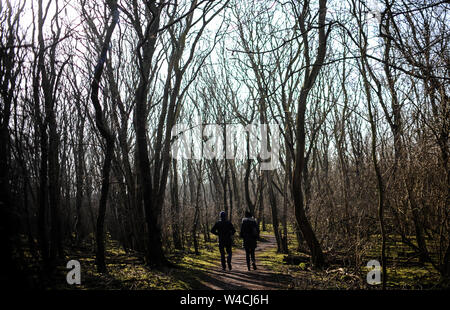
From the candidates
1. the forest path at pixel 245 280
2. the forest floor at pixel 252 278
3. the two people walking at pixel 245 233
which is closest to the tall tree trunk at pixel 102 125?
A: the forest floor at pixel 252 278

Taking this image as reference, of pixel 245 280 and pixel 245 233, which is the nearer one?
A: pixel 245 280

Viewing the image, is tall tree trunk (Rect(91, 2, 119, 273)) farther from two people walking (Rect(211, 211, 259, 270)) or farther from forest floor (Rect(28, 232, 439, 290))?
two people walking (Rect(211, 211, 259, 270))

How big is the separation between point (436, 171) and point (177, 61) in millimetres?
7545

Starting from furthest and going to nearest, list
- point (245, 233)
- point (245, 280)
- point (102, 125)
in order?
point (245, 233) < point (102, 125) < point (245, 280)

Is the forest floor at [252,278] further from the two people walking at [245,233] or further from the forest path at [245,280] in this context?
the two people walking at [245,233]

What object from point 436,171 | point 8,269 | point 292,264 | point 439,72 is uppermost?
point 439,72

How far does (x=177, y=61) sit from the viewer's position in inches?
391

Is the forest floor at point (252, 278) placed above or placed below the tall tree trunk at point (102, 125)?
below

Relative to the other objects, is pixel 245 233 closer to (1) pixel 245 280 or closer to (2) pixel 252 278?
(2) pixel 252 278

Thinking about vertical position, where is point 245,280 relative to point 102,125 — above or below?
below

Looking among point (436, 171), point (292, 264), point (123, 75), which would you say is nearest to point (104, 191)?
point (123, 75)

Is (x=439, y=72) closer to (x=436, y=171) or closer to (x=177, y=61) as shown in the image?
(x=436, y=171)

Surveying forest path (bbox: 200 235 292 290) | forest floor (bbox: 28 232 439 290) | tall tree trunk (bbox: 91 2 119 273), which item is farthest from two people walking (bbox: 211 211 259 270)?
tall tree trunk (bbox: 91 2 119 273)

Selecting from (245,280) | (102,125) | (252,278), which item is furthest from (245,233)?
(102,125)
